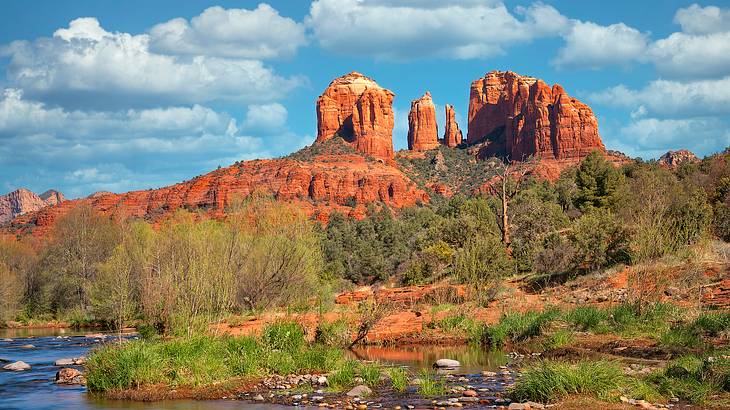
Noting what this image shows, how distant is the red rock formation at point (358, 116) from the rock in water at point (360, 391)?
126759 millimetres

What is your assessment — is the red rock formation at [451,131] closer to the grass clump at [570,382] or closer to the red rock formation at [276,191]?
the red rock formation at [276,191]

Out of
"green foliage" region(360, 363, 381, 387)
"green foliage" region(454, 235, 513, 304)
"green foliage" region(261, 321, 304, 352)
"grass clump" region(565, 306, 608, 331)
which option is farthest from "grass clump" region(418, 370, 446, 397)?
"green foliage" region(454, 235, 513, 304)

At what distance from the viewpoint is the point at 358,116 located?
148500 millimetres

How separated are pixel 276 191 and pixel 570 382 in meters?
102

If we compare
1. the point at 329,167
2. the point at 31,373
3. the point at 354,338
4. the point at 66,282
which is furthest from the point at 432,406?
the point at 329,167

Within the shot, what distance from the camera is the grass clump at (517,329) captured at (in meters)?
22.3

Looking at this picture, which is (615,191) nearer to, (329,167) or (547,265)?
(547,265)

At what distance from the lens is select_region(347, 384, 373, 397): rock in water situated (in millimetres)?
15242

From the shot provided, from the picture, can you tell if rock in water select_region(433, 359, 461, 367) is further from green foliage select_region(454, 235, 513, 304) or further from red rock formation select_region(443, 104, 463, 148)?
red rock formation select_region(443, 104, 463, 148)

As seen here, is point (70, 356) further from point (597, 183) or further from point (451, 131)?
point (451, 131)

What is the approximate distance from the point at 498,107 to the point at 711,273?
471ft

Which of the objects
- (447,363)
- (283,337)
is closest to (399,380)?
(447,363)

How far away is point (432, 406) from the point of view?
14.0 m

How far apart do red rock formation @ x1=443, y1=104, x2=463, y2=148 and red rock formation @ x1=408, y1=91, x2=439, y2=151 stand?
3.97m
